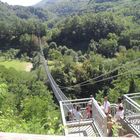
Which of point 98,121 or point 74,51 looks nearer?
point 98,121

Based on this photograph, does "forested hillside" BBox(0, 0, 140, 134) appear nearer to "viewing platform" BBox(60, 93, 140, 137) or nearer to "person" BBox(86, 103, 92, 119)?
"viewing platform" BBox(60, 93, 140, 137)

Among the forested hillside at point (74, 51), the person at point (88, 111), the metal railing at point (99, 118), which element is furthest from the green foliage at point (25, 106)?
the metal railing at point (99, 118)

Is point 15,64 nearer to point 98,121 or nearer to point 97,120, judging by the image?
point 97,120

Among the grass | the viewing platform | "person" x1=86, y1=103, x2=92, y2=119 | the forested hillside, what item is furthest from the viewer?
the grass

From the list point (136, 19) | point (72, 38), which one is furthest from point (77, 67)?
point (136, 19)

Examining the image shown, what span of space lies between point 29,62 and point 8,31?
27.3m

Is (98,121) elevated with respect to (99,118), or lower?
lower

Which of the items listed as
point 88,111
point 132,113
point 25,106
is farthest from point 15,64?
point 132,113

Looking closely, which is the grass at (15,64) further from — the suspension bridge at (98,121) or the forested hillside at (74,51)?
the suspension bridge at (98,121)

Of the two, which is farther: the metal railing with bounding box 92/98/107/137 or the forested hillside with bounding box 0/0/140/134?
the forested hillside with bounding box 0/0/140/134

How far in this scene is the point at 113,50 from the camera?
101062mm

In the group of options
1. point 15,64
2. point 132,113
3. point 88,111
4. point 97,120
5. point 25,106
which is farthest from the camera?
point 15,64

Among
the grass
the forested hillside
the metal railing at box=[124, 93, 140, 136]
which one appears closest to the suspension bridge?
the metal railing at box=[124, 93, 140, 136]

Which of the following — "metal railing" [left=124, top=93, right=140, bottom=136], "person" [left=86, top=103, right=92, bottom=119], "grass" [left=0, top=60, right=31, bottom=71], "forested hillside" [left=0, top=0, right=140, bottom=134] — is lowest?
"grass" [left=0, top=60, right=31, bottom=71]
